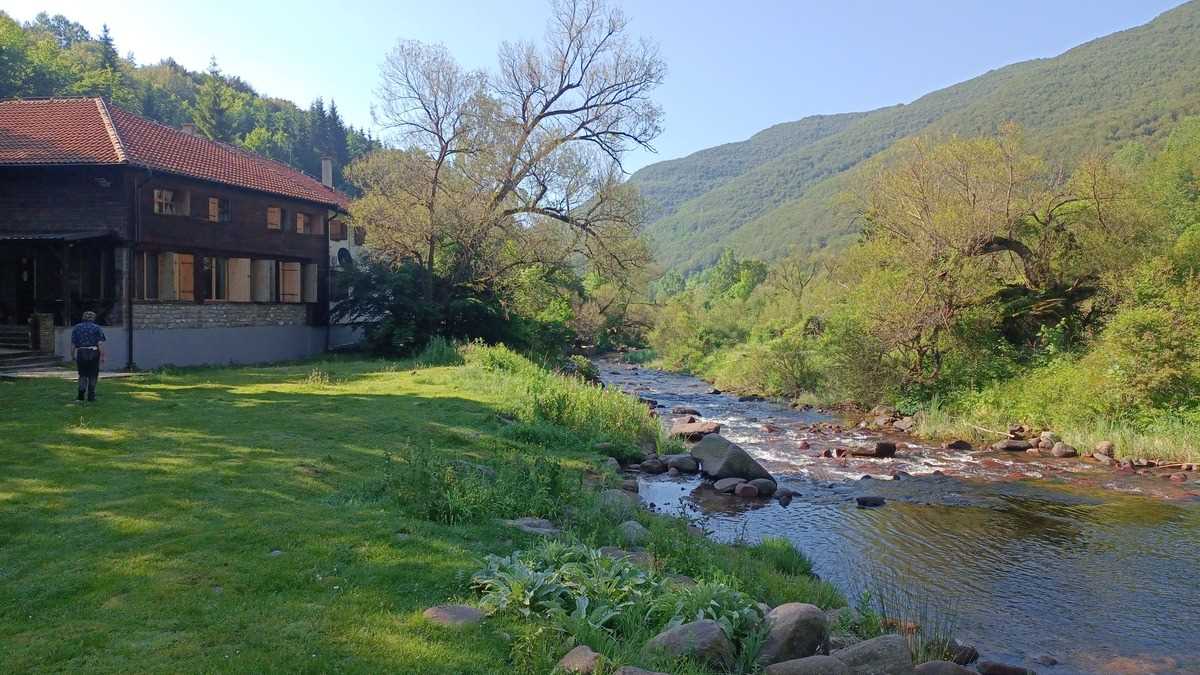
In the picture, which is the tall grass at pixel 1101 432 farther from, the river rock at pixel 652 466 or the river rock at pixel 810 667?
the river rock at pixel 810 667

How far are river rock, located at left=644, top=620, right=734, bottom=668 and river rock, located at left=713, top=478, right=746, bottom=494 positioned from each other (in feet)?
30.9

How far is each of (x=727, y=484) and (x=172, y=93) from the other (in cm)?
9724

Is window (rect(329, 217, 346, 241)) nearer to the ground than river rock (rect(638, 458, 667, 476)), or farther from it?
farther from it

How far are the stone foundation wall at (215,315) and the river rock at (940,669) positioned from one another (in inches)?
940

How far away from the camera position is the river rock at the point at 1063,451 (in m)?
19.8

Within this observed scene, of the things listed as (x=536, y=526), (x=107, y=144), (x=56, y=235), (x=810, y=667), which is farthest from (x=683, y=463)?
(x=107, y=144)

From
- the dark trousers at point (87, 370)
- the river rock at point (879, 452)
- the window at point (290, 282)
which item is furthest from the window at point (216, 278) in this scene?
the river rock at point (879, 452)

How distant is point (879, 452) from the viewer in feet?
66.0

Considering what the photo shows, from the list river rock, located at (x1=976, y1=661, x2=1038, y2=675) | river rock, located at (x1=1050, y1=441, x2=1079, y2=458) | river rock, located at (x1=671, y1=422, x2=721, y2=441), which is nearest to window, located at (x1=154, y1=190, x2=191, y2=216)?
river rock, located at (x1=671, y1=422, x2=721, y2=441)

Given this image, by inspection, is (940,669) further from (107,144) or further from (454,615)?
(107,144)

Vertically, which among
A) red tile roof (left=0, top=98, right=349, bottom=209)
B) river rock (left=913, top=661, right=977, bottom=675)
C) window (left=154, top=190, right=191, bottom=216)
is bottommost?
river rock (left=913, top=661, right=977, bottom=675)

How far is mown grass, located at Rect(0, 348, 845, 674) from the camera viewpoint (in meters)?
5.40

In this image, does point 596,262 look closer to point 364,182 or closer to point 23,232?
point 364,182

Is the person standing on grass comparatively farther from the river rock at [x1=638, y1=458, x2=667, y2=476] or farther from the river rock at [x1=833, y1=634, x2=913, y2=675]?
the river rock at [x1=833, y1=634, x2=913, y2=675]
